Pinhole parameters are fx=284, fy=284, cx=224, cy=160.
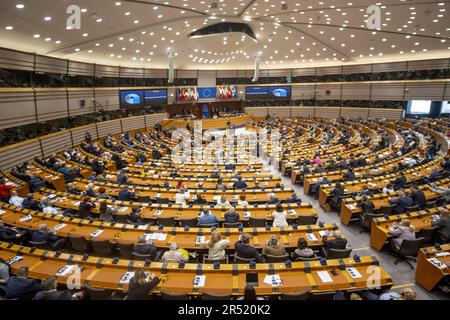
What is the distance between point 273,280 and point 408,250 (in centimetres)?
419

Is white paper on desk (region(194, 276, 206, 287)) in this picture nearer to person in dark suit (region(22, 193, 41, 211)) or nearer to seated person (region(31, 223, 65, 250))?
seated person (region(31, 223, 65, 250))

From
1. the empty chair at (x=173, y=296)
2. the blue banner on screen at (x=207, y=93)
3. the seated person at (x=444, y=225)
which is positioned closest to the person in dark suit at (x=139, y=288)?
the empty chair at (x=173, y=296)

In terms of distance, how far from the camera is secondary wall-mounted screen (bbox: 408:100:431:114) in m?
30.5

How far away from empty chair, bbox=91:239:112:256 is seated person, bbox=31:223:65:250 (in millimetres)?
816

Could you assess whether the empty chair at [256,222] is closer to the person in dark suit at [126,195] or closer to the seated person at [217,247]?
the seated person at [217,247]

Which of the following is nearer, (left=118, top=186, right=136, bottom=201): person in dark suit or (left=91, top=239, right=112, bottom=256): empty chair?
(left=91, top=239, right=112, bottom=256): empty chair

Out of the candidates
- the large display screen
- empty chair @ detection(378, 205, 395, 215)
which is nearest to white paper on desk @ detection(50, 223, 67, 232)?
empty chair @ detection(378, 205, 395, 215)

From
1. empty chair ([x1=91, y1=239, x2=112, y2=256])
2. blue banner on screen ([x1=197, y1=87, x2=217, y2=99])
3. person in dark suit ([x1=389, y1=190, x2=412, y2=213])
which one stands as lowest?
empty chair ([x1=91, y1=239, x2=112, y2=256])

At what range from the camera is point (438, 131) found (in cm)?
2127

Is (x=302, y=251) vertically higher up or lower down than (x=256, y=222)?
higher up

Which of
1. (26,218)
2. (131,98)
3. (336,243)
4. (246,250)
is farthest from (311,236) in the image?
(131,98)

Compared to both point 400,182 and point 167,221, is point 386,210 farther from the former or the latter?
point 167,221

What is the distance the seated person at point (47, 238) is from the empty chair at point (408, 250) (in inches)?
348

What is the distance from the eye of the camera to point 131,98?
98.1 feet
